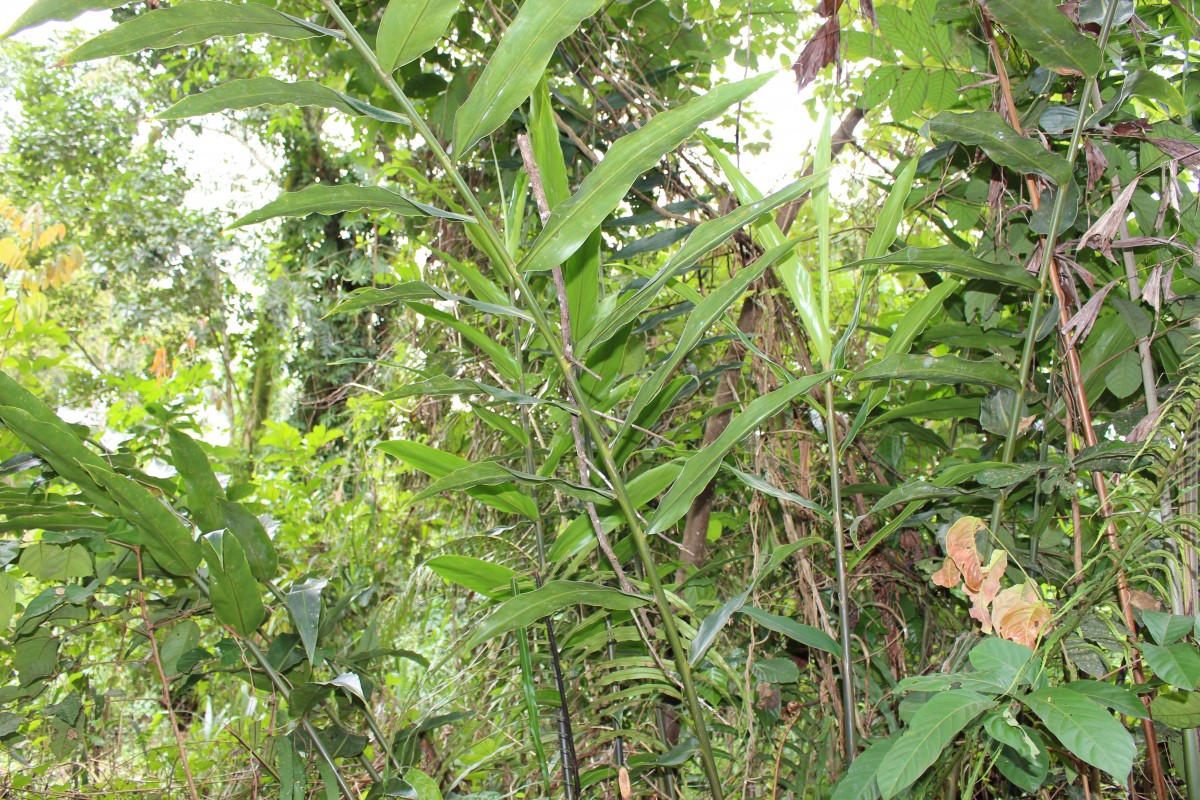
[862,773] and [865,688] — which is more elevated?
[862,773]

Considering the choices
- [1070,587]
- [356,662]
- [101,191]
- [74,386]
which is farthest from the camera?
[101,191]

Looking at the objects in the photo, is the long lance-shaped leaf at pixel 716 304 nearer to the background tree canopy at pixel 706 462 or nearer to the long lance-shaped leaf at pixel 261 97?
the background tree canopy at pixel 706 462

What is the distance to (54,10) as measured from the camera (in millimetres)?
483

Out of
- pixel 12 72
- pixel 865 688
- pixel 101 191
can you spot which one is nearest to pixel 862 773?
pixel 865 688

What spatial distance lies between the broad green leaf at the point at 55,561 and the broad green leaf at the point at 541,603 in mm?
508

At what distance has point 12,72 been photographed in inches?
260

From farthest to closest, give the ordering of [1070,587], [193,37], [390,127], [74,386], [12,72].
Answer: [12,72] < [74,386] < [390,127] < [1070,587] < [193,37]

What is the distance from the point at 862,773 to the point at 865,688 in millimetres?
434

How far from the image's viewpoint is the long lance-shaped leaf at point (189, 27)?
0.49 meters

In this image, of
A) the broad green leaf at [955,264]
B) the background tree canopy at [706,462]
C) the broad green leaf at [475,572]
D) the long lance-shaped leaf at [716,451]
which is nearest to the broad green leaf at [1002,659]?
the background tree canopy at [706,462]

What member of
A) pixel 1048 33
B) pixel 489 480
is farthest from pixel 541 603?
pixel 1048 33

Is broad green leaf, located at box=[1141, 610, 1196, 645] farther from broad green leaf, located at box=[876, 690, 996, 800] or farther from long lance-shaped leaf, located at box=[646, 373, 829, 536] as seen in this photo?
long lance-shaped leaf, located at box=[646, 373, 829, 536]

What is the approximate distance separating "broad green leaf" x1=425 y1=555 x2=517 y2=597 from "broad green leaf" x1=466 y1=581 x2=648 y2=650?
21cm

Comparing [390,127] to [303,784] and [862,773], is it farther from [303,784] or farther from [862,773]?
[862,773]
